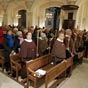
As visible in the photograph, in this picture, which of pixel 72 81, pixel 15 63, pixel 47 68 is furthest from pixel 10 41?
pixel 72 81

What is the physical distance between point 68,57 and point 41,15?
968 centimetres

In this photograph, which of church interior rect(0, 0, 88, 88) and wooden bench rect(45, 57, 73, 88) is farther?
church interior rect(0, 0, 88, 88)

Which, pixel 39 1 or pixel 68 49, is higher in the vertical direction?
pixel 39 1

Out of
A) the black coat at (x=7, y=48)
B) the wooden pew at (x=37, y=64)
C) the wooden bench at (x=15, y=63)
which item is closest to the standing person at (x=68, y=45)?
the wooden pew at (x=37, y=64)

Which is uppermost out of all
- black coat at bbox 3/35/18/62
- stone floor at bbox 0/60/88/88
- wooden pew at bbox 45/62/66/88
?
black coat at bbox 3/35/18/62

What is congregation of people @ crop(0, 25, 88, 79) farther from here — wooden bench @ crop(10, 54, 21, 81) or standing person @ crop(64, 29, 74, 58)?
wooden bench @ crop(10, 54, 21, 81)

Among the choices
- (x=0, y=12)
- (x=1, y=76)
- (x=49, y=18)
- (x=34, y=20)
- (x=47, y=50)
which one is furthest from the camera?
(x=0, y=12)

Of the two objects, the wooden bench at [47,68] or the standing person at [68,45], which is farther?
the standing person at [68,45]

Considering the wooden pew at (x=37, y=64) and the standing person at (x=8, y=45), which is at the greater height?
the standing person at (x=8, y=45)

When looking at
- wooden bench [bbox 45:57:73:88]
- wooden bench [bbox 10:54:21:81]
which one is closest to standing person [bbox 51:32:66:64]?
wooden bench [bbox 45:57:73:88]

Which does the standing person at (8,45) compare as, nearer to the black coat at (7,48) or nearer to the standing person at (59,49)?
the black coat at (7,48)

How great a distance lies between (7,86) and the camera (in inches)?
168

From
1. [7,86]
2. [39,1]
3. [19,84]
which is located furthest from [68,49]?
[39,1]

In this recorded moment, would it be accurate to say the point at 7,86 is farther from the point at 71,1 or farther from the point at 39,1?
the point at 39,1
